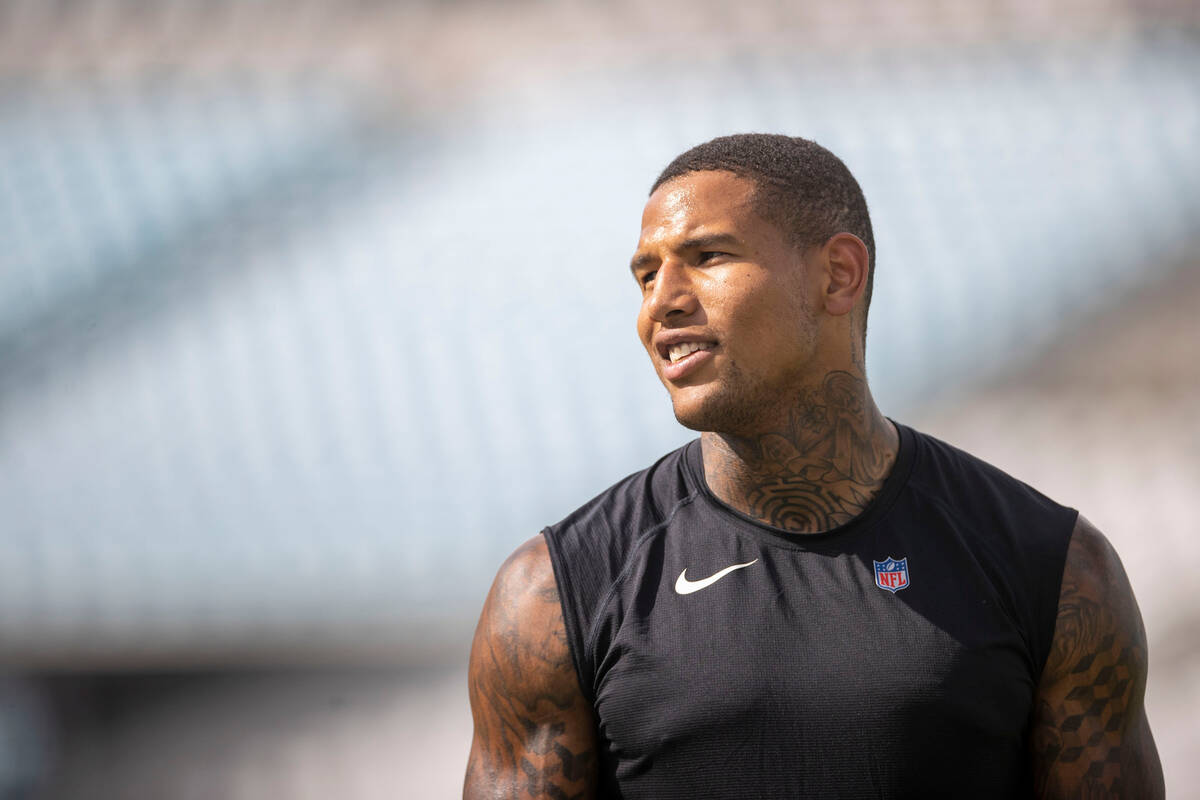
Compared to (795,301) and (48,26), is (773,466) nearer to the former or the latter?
(795,301)

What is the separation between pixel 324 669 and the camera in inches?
290

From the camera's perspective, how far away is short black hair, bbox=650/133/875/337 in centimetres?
250

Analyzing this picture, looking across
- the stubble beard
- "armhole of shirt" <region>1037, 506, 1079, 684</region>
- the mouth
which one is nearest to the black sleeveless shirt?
"armhole of shirt" <region>1037, 506, 1079, 684</region>

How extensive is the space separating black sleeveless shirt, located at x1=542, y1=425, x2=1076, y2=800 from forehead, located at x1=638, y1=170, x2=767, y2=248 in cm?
63

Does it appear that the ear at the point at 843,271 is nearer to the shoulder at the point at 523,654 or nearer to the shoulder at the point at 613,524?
the shoulder at the point at 613,524

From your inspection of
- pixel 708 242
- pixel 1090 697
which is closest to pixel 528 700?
pixel 708 242

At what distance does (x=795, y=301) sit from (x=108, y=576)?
6341 mm

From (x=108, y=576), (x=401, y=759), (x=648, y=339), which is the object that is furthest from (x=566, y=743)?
(x=108, y=576)

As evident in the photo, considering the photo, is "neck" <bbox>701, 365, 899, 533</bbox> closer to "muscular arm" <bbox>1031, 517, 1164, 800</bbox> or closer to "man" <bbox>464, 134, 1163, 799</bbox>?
"man" <bbox>464, 134, 1163, 799</bbox>

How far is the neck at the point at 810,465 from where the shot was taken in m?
2.48

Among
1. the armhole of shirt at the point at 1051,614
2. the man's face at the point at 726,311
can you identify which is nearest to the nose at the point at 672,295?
the man's face at the point at 726,311

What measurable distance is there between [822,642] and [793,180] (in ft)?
3.47

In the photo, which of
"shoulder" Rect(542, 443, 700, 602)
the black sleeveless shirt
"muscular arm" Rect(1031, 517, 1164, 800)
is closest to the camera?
the black sleeveless shirt

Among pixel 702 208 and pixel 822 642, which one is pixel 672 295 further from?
pixel 822 642
